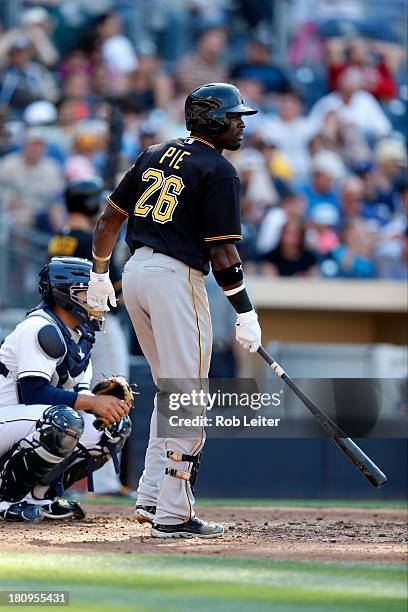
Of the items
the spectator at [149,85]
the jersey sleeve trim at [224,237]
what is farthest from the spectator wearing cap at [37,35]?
the jersey sleeve trim at [224,237]

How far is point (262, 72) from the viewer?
572 inches

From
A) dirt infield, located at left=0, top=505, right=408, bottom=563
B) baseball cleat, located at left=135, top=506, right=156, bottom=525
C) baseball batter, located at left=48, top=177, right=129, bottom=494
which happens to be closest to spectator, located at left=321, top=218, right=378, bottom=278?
baseball batter, located at left=48, top=177, right=129, bottom=494

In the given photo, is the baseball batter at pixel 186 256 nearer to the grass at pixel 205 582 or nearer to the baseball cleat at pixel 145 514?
the baseball cleat at pixel 145 514

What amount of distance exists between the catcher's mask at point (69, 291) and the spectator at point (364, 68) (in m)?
9.46

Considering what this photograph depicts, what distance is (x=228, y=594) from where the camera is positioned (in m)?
3.92

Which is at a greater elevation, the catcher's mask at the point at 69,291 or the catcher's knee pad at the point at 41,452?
the catcher's mask at the point at 69,291

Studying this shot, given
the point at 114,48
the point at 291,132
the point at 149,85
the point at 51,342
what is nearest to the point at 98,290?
the point at 51,342

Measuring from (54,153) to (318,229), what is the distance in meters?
3.00

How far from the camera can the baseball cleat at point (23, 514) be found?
19.7 feet

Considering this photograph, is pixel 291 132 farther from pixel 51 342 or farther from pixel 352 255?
pixel 51 342

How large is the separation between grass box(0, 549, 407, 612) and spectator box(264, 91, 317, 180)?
9.75m

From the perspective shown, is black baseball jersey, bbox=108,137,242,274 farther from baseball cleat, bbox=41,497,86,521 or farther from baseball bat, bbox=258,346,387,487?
baseball cleat, bbox=41,497,86,521

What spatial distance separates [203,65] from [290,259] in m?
3.40

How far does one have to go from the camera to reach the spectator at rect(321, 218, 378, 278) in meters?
12.6
